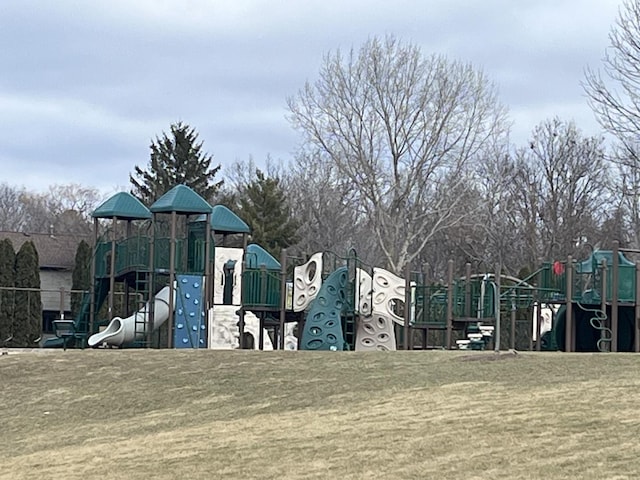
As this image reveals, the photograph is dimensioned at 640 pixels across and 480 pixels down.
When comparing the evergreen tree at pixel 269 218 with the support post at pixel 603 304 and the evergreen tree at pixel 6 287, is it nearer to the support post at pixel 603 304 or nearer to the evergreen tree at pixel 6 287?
the evergreen tree at pixel 6 287

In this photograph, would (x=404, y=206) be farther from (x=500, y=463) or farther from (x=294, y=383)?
(x=500, y=463)

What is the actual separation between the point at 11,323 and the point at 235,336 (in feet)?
43.0

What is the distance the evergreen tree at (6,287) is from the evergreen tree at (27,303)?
0.61ft

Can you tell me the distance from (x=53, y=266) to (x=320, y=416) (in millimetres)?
40290

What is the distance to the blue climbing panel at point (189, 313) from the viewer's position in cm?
2602

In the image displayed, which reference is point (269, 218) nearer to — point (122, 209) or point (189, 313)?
point (122, 209)

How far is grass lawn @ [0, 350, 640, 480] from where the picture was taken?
10.8 metres

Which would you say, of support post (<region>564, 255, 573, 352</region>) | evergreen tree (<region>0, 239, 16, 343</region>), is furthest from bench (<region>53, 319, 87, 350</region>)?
support post (<region>564, 255, 573, 352</region>)

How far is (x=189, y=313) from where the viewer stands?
26125 mm

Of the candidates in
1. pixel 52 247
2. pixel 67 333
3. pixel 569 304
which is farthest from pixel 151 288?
pixel 52 247

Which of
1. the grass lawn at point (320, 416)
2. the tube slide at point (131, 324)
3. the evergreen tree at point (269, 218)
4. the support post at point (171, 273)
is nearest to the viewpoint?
the grass lawn at point (320, 416)

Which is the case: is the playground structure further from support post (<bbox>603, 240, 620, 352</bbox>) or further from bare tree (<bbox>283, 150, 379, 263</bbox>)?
bare tree (<bbox>283, 150, 379, 263</bbox>)

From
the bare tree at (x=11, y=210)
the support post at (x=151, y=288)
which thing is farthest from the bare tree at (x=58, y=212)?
the support post at (x=151, y=288)

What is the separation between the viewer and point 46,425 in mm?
15344
